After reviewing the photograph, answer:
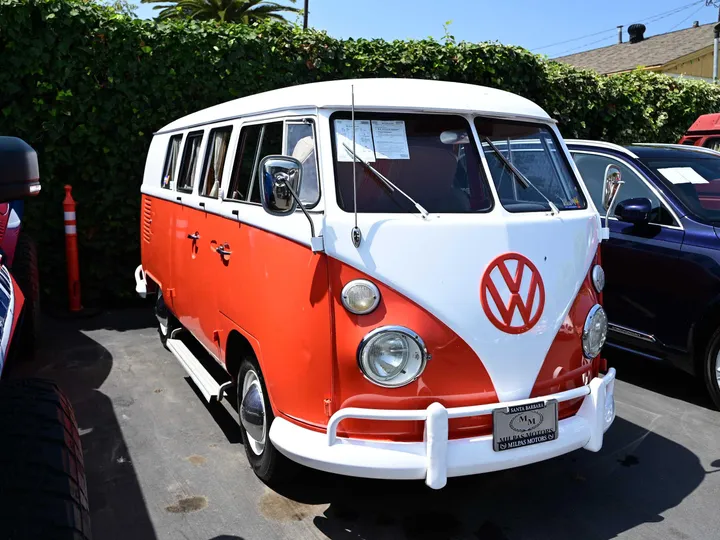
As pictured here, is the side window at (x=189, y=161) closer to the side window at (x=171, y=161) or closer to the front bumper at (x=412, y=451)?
the side window at (x=171, y=161)

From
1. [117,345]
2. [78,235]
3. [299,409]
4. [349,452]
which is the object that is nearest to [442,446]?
[349,452]

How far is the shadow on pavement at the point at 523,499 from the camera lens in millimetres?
3178

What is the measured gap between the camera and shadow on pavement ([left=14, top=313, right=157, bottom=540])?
3.26 m

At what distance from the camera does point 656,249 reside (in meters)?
4.93

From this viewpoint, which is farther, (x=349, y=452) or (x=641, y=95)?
(x=641, y=95)

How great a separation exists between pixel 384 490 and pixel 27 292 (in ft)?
12.7

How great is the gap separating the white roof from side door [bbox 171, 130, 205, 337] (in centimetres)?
124

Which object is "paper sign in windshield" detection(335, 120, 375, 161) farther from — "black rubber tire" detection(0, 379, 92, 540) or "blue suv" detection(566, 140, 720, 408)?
"blue suv" detection(566, 140, 720, 408)

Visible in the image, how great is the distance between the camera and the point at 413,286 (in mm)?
2896

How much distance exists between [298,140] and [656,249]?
3.08 metres

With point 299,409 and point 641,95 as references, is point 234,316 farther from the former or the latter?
point 641,95

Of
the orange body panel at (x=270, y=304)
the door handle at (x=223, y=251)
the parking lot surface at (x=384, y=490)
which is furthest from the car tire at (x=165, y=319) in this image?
the door handle at (x=223, y=251)

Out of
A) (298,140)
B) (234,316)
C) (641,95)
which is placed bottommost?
(234,316)

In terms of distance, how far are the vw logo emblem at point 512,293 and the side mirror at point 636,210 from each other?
7.54 feet
